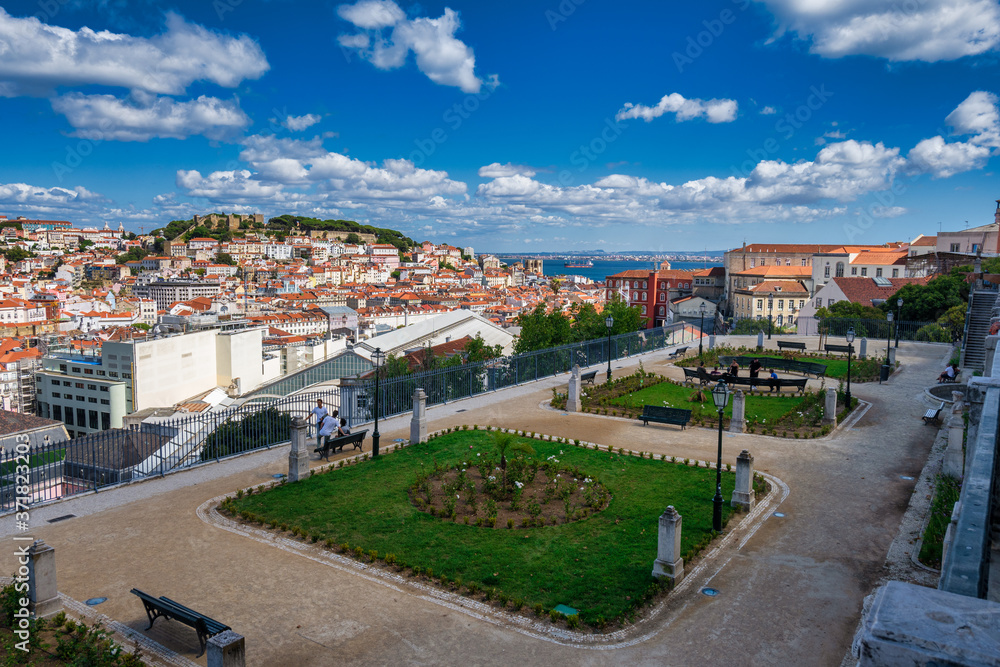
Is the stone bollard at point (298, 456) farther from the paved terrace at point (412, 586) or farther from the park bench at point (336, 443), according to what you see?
the park bench at point (336, 443)

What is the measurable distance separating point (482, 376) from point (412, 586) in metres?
13.6

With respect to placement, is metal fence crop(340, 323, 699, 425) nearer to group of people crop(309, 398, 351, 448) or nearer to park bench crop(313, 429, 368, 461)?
group of people crop(309, 398, 351, 448)

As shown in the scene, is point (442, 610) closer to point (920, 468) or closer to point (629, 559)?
point (629, 559)

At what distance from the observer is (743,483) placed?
11.2 m

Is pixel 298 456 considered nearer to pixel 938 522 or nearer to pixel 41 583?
pixel 41 583

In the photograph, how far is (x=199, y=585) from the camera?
27.7 feet

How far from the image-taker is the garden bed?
27.6ft

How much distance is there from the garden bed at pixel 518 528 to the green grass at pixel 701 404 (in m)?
5.39

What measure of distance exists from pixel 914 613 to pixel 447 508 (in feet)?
31.6

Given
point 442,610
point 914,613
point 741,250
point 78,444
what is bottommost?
point 442,610

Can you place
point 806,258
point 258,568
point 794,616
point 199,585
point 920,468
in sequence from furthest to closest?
1. point 806,258
2. point 920,468
3. point 258,568
4. point 199,585
5. point 794,616

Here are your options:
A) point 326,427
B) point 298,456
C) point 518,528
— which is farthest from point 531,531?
point 326,427

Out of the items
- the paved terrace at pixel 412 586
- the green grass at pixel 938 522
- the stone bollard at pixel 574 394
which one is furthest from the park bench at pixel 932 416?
the stone bollard at pixel 574 394

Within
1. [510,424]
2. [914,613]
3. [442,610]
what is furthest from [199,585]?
[510,424]
